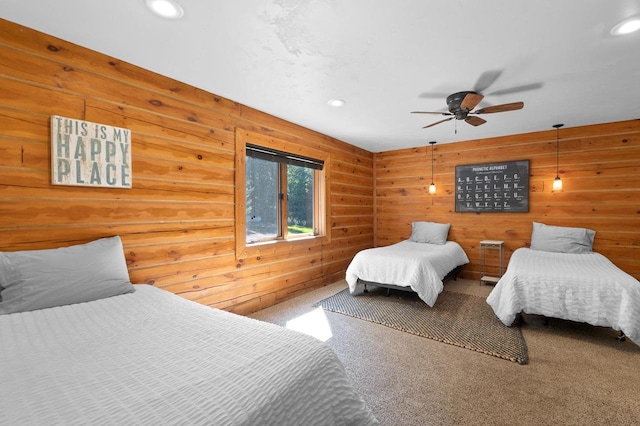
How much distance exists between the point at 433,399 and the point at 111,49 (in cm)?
323

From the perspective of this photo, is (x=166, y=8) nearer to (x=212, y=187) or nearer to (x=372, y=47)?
(x=372, y=47)

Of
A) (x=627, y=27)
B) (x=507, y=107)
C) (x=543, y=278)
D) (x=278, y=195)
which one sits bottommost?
(x=543, y=278)

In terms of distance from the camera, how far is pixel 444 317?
3.07 meters

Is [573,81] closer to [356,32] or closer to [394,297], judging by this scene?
[356,32]

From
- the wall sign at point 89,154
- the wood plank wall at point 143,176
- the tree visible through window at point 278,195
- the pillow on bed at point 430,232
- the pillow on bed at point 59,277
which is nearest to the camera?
the pillow on bed at point 59,277

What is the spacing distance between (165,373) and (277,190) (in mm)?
3000

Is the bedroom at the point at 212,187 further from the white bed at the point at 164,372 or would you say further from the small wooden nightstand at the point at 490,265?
the white bed at the point at 164,372

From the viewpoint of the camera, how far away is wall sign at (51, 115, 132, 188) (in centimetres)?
191

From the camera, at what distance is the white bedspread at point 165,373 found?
2.57ft

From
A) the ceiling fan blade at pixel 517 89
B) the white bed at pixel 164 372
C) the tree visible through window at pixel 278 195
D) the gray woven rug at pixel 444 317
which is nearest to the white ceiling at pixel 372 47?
the ceiling fan blade at pixel 517 89

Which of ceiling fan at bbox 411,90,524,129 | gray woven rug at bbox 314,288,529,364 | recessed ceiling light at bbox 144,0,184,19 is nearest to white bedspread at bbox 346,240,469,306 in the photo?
gray woven rug at bbox 314,288,529,364

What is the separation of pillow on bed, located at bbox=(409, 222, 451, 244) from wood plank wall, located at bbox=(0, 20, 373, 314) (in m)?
2.33

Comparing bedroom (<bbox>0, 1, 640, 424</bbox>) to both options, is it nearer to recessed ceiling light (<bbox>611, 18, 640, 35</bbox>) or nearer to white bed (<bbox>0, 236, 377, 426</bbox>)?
white bed (<bbox>0, 236, 377, 426</bbox>)

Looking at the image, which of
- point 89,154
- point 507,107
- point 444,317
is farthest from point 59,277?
point 507,107
